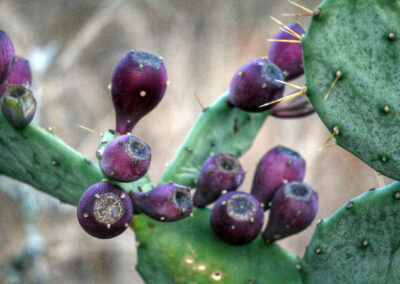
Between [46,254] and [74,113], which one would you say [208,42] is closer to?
[74,113]

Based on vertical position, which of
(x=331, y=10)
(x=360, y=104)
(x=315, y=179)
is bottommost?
(x=315, y=179)

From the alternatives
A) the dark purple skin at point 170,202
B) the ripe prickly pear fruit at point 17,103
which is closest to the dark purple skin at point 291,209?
the dark purple skin at point 170,202

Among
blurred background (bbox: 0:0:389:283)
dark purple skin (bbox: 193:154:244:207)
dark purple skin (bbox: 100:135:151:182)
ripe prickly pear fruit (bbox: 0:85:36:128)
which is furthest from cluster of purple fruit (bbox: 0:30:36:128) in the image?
blurred background (bbox: 0:0:389:283)

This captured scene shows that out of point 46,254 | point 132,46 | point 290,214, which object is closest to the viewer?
point 290,214

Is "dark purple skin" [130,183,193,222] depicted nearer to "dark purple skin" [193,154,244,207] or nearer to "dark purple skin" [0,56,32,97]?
"dark purple skin" [193,154,244,207]

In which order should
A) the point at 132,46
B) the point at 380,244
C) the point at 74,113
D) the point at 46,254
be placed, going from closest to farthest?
the point at 380,244 < the point at 46,254 < the point at 74,113 < the point at 132,46

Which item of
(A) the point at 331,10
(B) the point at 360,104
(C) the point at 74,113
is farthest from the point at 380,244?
(C) the point at 74,113
